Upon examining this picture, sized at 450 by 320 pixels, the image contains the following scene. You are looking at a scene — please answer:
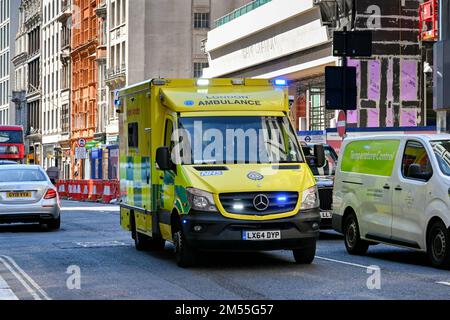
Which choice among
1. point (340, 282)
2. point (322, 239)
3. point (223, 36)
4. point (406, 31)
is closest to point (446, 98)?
point (406, 31)

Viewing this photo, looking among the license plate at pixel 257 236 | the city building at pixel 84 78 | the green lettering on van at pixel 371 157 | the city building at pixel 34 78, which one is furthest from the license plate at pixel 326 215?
the city building at pixel 34 78

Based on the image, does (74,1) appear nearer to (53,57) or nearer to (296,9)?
(53,57)

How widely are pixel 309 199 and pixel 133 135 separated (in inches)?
166

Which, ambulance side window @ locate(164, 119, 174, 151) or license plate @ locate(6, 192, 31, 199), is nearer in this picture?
ambulance side window @ locate(164, 119, 174, 151)

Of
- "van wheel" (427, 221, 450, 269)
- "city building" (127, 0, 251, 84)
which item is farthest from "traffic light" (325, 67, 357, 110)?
"city building" (127, 0, 251, 84)

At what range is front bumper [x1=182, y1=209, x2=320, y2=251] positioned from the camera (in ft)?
49.7

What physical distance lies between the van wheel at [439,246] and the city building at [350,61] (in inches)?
1272

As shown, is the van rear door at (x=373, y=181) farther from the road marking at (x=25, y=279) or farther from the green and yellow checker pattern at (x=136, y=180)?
the road marking at (x=25, y=279)

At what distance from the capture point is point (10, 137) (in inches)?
2537

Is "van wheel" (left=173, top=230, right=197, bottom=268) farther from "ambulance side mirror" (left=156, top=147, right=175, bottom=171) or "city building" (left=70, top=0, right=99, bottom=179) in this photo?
"city building" (left=70, top=0, right=99, bottom=179)

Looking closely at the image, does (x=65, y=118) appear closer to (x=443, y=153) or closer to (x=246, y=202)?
(x=443, y=153)

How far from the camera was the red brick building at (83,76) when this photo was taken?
92250mm

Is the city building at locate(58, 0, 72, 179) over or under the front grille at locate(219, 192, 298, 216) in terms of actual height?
over

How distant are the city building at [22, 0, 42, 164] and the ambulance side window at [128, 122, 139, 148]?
9597cm
